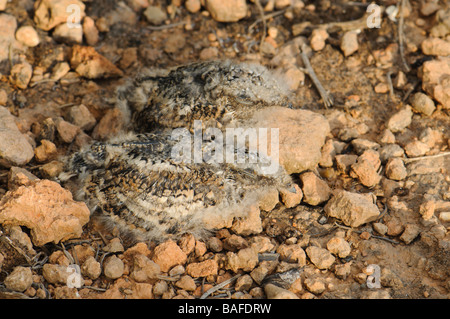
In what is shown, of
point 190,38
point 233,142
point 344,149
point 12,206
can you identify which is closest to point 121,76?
point 190,38

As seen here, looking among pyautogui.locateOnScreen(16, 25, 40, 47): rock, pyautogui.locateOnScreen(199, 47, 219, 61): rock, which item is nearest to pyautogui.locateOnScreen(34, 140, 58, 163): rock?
pyautogui.locateOnScreen(16, 25, 40, 47): rock

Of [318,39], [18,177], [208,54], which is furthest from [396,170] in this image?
[18,177]

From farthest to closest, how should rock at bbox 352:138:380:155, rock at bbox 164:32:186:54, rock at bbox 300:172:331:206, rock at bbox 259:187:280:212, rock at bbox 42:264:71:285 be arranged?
1. rock at bbox 164:32:186:54
2. rock at bbox 352:138:380:155
3. rock at bbox 300:172:331:206
4. rock at bbox 259:187:280:212
5. rock at bbox 42:264:71:285

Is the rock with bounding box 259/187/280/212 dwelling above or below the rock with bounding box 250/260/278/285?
above

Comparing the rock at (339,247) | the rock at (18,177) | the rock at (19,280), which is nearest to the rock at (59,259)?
the rock at (19,280)

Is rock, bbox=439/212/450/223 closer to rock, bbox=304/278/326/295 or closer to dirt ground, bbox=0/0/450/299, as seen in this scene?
dirt ground, bbox=0/0/450/299

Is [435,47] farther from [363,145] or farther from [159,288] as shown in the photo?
[159,288]

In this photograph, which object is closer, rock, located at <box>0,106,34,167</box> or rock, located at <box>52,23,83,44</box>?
rock, located at <box>0,106,34,167</box>

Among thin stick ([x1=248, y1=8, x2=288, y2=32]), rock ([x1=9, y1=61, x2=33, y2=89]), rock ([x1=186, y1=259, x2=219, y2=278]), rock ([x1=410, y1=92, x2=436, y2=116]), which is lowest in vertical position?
rock ([x1=186, y1=259, x2=219, y2=278])

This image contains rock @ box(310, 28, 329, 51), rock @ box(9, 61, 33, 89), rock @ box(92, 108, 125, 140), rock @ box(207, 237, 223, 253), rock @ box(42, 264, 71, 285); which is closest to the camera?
rock @ box(42, 264, 71, 285)
